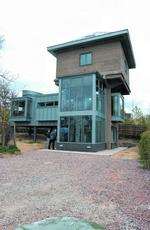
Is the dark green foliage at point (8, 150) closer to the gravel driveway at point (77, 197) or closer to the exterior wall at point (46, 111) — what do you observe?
the gravel driveway at point (77, 197)

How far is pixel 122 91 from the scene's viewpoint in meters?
26.3

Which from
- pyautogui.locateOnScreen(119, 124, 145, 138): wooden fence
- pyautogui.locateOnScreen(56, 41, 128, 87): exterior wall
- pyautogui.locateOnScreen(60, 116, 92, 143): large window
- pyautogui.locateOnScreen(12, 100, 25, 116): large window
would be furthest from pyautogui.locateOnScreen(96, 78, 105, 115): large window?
pyautogui.locateOnScreen(12, 100, 25, 116): large window

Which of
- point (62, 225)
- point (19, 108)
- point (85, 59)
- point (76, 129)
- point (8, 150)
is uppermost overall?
point (85, 59)

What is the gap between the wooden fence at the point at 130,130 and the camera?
29.6 meters

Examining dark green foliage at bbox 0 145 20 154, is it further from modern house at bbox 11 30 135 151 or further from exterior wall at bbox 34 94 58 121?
exterior wall at bbox 34 94 58 121

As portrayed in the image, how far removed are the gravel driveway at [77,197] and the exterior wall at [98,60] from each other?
45.6ft

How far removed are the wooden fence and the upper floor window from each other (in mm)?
10946

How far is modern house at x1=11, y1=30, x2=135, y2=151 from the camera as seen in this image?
63.8ft

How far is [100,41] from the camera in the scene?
21812 millimetres

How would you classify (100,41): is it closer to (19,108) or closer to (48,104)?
(48,104)

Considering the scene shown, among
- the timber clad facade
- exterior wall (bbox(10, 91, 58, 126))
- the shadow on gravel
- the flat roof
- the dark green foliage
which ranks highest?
the flat roof

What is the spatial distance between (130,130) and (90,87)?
1249 centimetres

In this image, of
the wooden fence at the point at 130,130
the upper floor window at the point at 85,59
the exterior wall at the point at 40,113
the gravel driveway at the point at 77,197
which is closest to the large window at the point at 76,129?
the upper floor window at the point at 85,59

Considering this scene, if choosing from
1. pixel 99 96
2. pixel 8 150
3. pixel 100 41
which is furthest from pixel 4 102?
pixel 100 41
